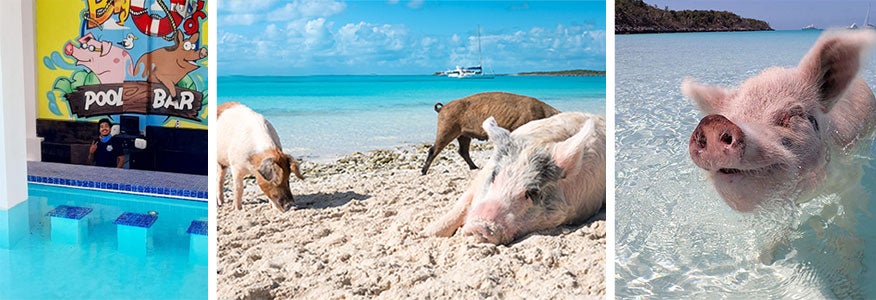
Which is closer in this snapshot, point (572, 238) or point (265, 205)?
point (572, 238)

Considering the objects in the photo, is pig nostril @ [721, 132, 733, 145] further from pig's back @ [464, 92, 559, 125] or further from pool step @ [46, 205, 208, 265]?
pool step @ [46, 205, 208, 265]

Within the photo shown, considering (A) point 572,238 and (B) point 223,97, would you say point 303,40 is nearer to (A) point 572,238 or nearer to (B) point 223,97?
(B) point 223,97

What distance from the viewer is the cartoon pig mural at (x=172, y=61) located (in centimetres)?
914

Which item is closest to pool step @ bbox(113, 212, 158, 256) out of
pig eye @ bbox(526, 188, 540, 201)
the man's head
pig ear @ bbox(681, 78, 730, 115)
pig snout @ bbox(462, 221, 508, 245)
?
pig snout @ bbox(462, 221, 508, 245)

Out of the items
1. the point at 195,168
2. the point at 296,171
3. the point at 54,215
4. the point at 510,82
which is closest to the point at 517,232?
the point at 510,82

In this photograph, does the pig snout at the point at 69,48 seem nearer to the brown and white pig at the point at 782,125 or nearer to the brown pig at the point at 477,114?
the brown pig at the point at 477,114

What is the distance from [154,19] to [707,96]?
7923 millimetres

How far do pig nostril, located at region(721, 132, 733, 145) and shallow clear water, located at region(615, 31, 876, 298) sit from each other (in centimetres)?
108

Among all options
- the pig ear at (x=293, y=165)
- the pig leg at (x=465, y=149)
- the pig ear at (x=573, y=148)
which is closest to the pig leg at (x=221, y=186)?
the pig ear at (x=293, y=165)

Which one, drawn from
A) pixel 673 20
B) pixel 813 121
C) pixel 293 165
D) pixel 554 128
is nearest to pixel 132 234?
pixel 293 165

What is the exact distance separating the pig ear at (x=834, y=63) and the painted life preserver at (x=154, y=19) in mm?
8072

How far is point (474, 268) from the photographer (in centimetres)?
328

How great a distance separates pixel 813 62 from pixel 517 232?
1.65 m

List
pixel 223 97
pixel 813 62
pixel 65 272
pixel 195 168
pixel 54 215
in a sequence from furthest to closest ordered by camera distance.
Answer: pixel 195 168 → pixel 54 215 → pixel 65 272 → pixel 223 97 → pixel 813 62
